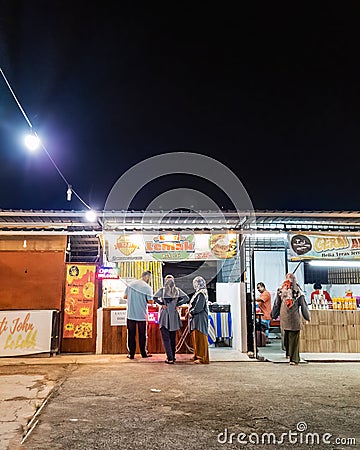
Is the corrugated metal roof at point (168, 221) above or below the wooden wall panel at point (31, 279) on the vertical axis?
above

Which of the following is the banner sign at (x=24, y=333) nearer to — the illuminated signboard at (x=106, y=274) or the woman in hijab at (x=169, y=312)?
the illuminated signboard at (x=106, y=274)

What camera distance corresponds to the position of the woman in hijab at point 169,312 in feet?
27.3

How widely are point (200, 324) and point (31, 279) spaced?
13.0 feet

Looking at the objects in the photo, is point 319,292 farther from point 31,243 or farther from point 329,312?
point 31,243

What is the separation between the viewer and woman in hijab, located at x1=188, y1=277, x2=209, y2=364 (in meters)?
8.16

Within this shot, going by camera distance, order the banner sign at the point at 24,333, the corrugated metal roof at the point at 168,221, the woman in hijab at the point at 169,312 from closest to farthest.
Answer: the woman in hijab at the point at 169,312 → the banner sign at the point at 24,333 → the corrugated metal roof at the point at 168,221

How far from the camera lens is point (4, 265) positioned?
9680mm

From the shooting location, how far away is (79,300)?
384 inches

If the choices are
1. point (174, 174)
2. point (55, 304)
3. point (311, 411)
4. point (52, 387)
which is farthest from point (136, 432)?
point (174, 174)

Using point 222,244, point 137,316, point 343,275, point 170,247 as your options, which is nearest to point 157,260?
point 170,247

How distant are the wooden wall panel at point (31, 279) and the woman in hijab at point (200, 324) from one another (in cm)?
313

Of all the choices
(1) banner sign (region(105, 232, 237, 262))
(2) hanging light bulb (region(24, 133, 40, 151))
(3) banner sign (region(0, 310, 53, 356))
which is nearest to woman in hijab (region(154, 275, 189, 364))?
(1) banner sign (region(105, 232, 237, 262))

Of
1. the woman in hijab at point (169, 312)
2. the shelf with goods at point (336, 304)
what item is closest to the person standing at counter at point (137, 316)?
the woman in hijab at point (169, 312)

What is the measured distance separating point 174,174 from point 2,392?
10.6 meters
